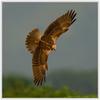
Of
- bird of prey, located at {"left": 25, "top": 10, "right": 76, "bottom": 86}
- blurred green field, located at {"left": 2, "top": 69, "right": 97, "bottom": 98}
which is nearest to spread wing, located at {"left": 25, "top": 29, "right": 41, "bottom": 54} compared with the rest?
bird of prey, located at {"left": 25, "top": 10, "right": 76, "bottom": 86}

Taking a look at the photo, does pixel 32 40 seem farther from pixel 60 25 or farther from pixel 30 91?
pixel 30 91

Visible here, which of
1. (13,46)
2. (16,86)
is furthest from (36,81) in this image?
(13,46)

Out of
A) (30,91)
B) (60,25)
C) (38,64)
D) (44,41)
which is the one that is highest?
(60,25)

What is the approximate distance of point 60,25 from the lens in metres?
2.13

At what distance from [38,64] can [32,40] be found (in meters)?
0.16

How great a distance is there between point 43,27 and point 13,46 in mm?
223

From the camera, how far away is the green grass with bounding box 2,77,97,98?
2115 mm

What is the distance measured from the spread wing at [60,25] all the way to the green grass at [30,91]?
33 cm

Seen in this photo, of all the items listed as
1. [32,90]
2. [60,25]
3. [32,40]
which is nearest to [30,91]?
[32,90]

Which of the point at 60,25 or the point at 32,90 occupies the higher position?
the point at 60,25

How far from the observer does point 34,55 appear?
7.00 ft

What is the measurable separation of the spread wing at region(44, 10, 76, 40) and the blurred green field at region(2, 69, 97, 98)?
0.32 metres

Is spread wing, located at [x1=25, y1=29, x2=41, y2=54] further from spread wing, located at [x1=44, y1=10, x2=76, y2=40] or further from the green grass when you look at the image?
the green grass

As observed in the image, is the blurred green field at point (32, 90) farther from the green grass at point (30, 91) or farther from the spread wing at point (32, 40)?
the spread wing at point (32, 40)
